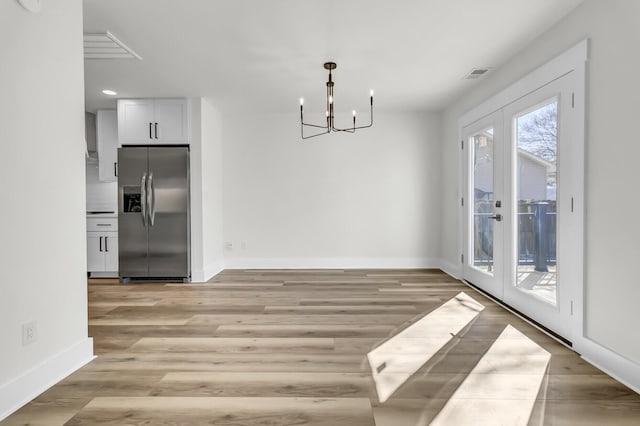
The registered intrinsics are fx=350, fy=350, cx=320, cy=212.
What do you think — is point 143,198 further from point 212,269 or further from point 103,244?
point 212,269

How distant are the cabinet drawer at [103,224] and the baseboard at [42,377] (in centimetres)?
317

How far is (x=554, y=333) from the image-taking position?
285 cm

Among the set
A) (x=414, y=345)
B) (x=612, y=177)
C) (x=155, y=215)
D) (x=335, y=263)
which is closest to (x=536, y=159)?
(x=612, y=177)

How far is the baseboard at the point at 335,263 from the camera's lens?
5.86 meters

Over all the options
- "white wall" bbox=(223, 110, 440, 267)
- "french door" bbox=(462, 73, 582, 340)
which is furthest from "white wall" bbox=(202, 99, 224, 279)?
"french door" bbox=(462, 73, 582, 340)

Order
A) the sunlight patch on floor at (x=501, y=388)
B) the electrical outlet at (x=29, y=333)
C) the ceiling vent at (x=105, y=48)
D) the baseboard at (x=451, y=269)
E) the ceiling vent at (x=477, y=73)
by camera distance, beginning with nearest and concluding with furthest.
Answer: the sunlight patch on floor at (x=501, y=388)
the electrical outlet at (x=29, y=333)
the ceiling vent at (x=105, y=48)
the ceiling vent at (x=477, y=73)
the baseboard at (x=451, y=269)

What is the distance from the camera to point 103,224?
5195 mm

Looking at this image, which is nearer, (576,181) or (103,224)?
(576,181)

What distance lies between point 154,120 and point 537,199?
4.85m

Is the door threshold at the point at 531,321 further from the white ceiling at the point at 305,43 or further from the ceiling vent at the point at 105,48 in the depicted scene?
the ceiling vent at the point at 105,48

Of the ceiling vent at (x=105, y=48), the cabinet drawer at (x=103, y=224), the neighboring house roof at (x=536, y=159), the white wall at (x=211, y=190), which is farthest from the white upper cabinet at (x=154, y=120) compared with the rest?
the neighboring house roof at (x=536, y=159)

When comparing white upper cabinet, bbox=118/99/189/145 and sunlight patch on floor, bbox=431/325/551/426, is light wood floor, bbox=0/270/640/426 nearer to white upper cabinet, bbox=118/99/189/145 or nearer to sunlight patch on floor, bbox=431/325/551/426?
sunlight patch on floor, bbox=431/325/551/426

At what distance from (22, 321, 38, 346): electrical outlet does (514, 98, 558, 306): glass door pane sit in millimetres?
3667

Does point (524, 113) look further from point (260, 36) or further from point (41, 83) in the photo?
point (41, 83)
